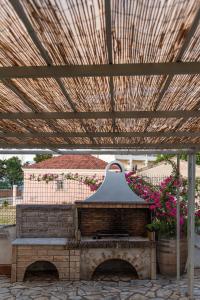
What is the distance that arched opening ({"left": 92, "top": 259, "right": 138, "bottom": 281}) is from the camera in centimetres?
773

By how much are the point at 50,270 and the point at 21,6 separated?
740 centimetres

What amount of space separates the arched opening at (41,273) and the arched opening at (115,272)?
0.90m

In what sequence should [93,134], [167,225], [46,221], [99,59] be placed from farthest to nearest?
1. [46,221]
2. [167,225]
3. [93,134]
4. [99,59]

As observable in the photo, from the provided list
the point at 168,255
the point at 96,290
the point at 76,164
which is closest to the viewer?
the point at 96,290

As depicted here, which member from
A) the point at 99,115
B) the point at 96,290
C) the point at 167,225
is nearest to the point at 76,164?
the point at 167,225

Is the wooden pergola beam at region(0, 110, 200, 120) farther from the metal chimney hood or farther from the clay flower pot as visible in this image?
the clay flower pot

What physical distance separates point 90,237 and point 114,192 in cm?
114

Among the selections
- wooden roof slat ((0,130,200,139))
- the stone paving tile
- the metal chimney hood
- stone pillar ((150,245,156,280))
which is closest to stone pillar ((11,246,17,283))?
the stone paving tile

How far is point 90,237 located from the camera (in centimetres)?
819

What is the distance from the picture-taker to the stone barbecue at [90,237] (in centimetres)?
730

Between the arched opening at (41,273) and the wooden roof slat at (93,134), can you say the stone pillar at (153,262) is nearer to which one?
the arched opening at (41,273)

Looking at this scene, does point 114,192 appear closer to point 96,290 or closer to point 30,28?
point 96,290

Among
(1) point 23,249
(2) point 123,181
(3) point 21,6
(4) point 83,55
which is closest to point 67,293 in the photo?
(1) point 23,249

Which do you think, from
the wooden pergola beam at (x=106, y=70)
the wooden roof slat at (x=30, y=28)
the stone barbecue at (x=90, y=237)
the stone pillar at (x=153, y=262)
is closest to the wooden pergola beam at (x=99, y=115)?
the wooden pergola beam at (x=106, y=70)
